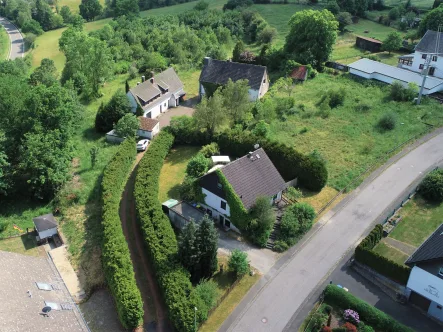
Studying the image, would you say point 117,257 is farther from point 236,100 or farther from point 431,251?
point 236,100

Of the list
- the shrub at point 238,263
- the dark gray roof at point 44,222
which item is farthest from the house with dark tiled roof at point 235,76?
the shrub at point 238,263

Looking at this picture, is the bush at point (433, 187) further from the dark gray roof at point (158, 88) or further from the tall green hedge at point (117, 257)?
the dark gray roof at point (158, 88)

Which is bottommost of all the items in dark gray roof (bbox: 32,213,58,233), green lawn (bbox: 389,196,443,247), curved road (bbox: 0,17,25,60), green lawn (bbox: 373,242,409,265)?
curved road (bbox: 0,17,25,60)

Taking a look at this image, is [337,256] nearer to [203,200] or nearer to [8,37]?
[203,200]

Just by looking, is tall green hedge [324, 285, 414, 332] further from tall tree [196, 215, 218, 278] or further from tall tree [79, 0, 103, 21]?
tall tree [79, 0, 103, 21]

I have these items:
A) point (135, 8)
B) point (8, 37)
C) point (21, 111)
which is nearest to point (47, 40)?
point (8, 37)

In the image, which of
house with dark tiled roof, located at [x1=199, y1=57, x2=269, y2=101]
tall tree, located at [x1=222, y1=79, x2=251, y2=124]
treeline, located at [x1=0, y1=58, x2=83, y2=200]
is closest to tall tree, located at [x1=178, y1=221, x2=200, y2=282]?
treeline, located at [x1=0, y1=58, x2=83, y2=200]

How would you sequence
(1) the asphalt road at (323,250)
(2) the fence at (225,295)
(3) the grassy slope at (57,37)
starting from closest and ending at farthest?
(1) the asphalt road at (323,250) → (2) the fence at (225,295) → (3) the grassy slope at (57,37)
